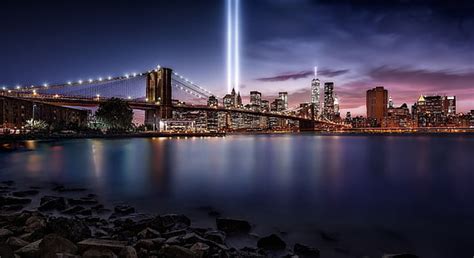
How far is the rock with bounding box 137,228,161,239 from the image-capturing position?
20.6 ft

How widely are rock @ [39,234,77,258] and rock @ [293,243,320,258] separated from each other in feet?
12.6

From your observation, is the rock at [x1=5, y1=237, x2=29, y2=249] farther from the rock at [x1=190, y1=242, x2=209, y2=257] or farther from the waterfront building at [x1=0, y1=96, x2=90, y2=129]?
the waterfront building at [x1=0, y1=96, x2=90, y2=129]

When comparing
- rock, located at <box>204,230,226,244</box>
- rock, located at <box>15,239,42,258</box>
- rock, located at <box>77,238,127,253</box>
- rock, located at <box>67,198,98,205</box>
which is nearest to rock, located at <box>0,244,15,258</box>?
rock, located at <box>15,239,42,258</box>

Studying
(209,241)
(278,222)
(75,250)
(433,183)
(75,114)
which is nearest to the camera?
(75,250)

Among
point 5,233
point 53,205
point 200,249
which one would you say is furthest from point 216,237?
point 53,205

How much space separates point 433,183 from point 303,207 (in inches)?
353

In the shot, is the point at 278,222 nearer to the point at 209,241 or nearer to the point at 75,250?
the point at 209,241

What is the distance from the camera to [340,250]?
6637 mm

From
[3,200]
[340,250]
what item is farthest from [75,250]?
[3,200]

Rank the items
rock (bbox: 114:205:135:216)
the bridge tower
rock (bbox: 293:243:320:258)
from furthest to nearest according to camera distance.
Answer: the bridge tower
rock (bbox: 114:205:135:216)
rock (bbox: 293:243:320:258)

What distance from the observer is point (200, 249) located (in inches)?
211

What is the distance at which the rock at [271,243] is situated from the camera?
645 cm

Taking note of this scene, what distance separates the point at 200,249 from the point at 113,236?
6.95 feet

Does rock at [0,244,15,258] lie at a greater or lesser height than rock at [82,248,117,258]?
greater
